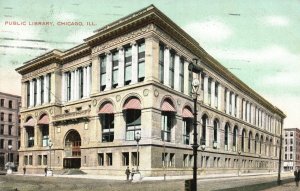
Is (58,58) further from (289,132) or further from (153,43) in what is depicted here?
(289,132)

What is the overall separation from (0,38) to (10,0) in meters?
2.70

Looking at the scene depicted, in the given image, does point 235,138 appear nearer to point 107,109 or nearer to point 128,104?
point 107,109

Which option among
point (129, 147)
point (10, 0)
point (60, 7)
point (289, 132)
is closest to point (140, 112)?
point (129, 147)

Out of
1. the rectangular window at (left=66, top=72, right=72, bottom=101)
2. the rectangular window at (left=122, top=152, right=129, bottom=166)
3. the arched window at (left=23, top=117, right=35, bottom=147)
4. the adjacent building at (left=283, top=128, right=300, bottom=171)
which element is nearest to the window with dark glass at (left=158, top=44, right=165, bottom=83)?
the rectangular window at (left=122, top=152, right=129, bottom=166)

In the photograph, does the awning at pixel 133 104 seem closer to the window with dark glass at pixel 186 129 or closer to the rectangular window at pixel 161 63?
the rectangular window at pixel 161 63

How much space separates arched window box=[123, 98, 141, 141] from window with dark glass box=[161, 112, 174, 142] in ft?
9.36

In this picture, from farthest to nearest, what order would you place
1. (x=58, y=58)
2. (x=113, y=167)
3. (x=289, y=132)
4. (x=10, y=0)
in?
(x=289, y=132) < (x=58, y=58) < (x=113, y=167) < (x=10, y=0)

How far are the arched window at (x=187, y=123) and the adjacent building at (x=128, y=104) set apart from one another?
13cm

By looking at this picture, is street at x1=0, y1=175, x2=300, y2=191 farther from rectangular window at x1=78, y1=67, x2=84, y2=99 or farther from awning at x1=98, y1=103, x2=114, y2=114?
rectangular window at x1=78, y1=67, x2=84, y2=99

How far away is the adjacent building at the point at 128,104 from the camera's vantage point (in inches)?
1455

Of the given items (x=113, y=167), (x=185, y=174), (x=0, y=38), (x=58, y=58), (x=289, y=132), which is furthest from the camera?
(x=289, y=132)

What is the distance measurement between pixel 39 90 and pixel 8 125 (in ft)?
105

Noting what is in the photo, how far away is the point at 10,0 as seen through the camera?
66.2 feet

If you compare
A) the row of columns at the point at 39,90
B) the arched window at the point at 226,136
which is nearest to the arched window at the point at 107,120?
the row of columns at the point at 39,90
